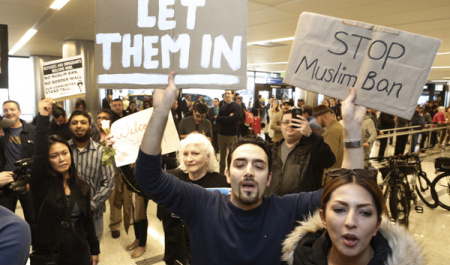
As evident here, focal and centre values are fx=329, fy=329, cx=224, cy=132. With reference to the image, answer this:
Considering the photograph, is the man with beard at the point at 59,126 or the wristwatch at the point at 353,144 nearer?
the wristwatch at the point at 353,144

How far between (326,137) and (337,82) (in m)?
2.76

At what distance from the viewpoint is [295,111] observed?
8.64ft

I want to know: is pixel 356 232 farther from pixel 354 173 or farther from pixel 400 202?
pixel 400 202

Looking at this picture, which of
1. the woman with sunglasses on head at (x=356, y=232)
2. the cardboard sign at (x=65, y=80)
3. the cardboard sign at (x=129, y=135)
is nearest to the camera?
the woman with sunglasses on head at (x=356, y=232)

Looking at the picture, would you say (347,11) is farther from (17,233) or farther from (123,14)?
(17,233)

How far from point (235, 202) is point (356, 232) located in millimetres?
560

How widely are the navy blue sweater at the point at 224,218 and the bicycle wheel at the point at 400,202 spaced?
3558 millimetres

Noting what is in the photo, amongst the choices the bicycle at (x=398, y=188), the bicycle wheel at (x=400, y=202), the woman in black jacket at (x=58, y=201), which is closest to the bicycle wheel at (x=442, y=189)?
the bicycle at (x=398, y=188)

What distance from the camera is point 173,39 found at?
167 cm

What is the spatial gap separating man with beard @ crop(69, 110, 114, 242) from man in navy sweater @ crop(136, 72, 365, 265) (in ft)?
5.58

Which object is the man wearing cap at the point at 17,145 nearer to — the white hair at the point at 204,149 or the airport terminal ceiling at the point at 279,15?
the white hair at the point at 204,149

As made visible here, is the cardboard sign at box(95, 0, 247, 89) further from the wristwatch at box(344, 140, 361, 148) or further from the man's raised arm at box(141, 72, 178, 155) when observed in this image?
the wristwatch at box(344, 140, 361, 148)

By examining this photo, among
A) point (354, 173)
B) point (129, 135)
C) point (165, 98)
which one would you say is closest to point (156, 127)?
point (165, 98)

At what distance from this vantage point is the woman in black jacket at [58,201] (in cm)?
225
